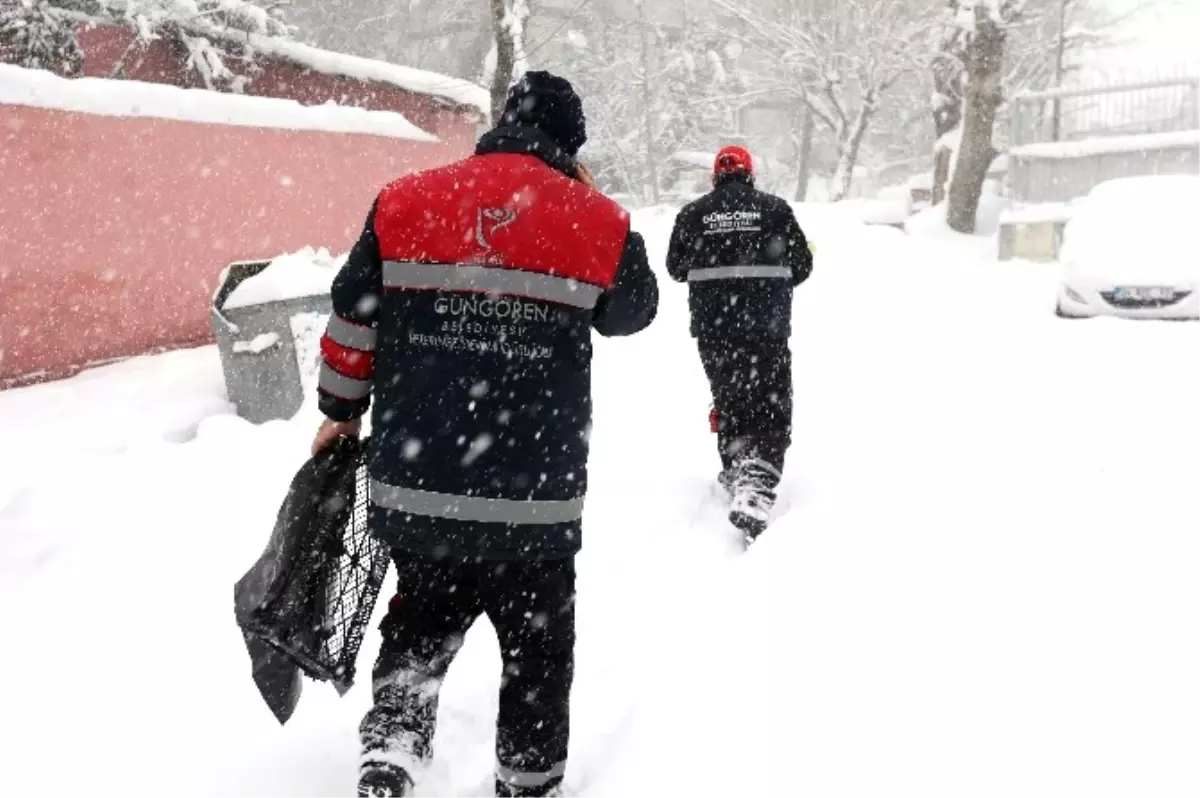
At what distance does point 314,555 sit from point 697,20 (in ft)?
121

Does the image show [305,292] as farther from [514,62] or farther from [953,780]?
[514,62]

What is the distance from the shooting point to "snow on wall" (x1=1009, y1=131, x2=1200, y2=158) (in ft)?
59.0

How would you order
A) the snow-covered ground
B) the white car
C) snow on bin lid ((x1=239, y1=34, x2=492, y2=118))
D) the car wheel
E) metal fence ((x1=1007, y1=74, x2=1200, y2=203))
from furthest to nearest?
metal fence ((x1=1007, y1=74, x2=1200, y2=203)), snow on bin lid ((x1=239, y1=34, x2=492, y2=118)), the car wheel, the white car, the snow-covered ground

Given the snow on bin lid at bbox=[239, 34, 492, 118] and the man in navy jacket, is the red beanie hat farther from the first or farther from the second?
the snow on bin lid at bbox=[239, 34, 492, 118]


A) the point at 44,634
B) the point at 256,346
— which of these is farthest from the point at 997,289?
the point at 44,634

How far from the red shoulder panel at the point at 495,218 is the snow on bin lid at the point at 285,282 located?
13.1 feet

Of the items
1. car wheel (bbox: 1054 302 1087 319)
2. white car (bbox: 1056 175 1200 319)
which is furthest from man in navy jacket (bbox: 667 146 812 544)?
car wheel (bbox: 1054 302 1087 319)

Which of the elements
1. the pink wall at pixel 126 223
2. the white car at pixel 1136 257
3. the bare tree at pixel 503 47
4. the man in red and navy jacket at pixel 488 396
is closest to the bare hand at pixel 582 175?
the man in red and navy jacket at pixel 488 396

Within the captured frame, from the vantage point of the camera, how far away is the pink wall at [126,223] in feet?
22.4

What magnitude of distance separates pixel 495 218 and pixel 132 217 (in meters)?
6.94

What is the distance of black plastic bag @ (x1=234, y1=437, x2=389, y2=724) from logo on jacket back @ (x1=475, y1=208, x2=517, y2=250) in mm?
713

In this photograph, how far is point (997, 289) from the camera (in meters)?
12.9

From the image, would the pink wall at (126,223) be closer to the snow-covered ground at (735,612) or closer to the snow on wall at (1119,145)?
the snow-covered ground at (735,612)

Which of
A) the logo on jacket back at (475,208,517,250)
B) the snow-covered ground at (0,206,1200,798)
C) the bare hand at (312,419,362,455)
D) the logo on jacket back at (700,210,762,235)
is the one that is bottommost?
the snow-covered ground at (0,206,1200,798)
